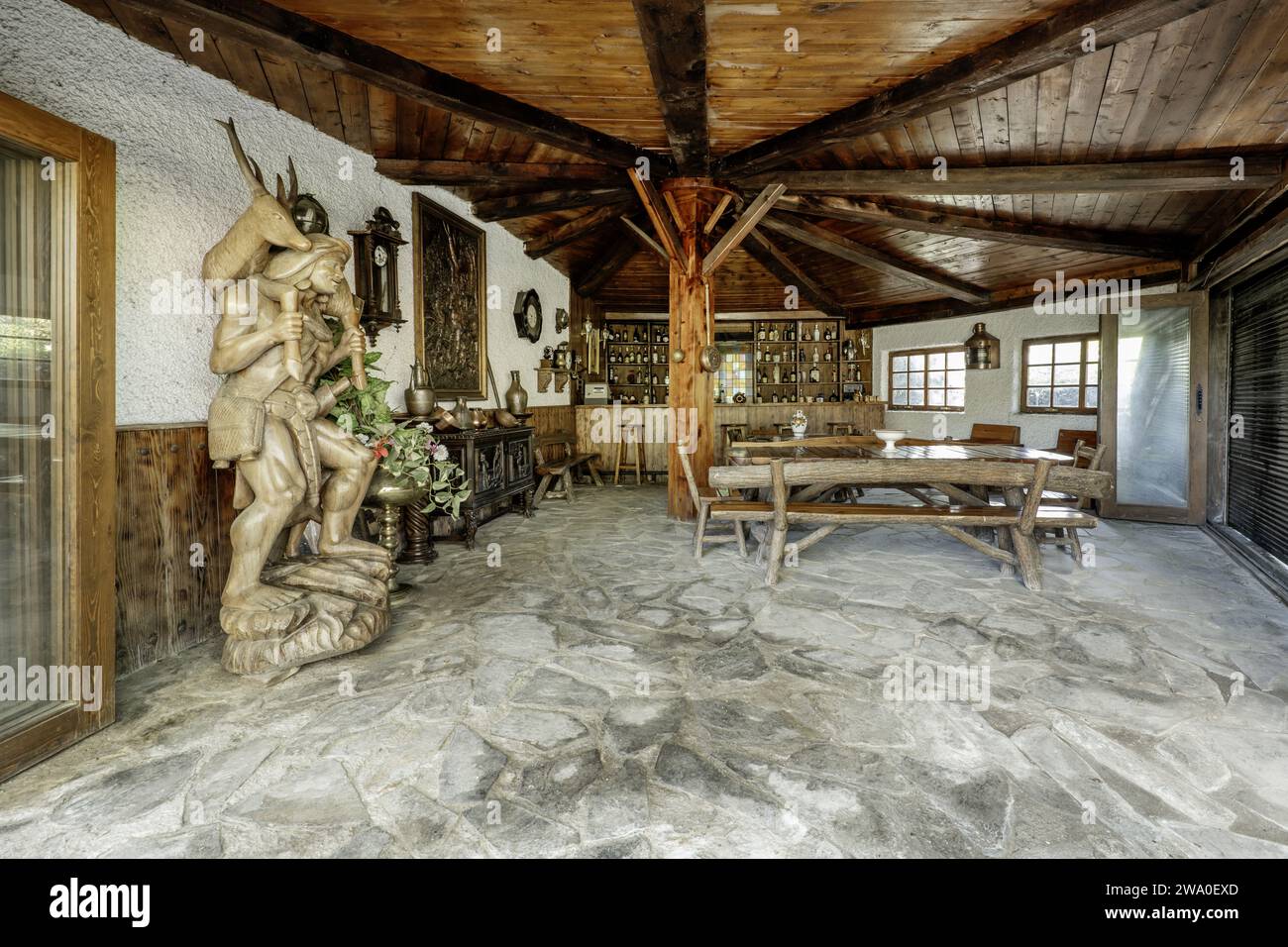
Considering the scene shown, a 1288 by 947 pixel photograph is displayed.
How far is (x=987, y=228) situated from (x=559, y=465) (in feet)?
17.2

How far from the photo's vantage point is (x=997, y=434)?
291 inches

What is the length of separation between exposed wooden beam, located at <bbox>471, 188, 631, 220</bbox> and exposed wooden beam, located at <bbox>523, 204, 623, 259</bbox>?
512 millimetres

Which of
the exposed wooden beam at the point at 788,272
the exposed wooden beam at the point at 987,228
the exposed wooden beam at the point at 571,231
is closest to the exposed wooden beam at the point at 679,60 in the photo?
the exposed wooden beam at the point at 987,228

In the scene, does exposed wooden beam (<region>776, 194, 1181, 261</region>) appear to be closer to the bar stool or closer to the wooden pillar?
the wooden pillar

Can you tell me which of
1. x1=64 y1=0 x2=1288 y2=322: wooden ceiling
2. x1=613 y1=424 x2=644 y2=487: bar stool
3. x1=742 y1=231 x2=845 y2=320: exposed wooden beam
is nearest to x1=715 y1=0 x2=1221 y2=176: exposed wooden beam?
x1=64 y1=0 x2=1288 y2=322: wooden ceiling

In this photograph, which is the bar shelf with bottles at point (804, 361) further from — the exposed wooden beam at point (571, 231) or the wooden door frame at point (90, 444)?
the wooden door frame at point (90, 444)

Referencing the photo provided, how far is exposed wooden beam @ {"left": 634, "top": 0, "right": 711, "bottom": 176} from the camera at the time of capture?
2.91 meters

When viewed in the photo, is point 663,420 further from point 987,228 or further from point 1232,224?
point 1232,224

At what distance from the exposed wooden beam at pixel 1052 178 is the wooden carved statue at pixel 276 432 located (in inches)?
154

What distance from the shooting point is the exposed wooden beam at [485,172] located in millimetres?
5101

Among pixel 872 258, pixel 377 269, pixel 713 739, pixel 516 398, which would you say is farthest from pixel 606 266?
pixel 713 739
